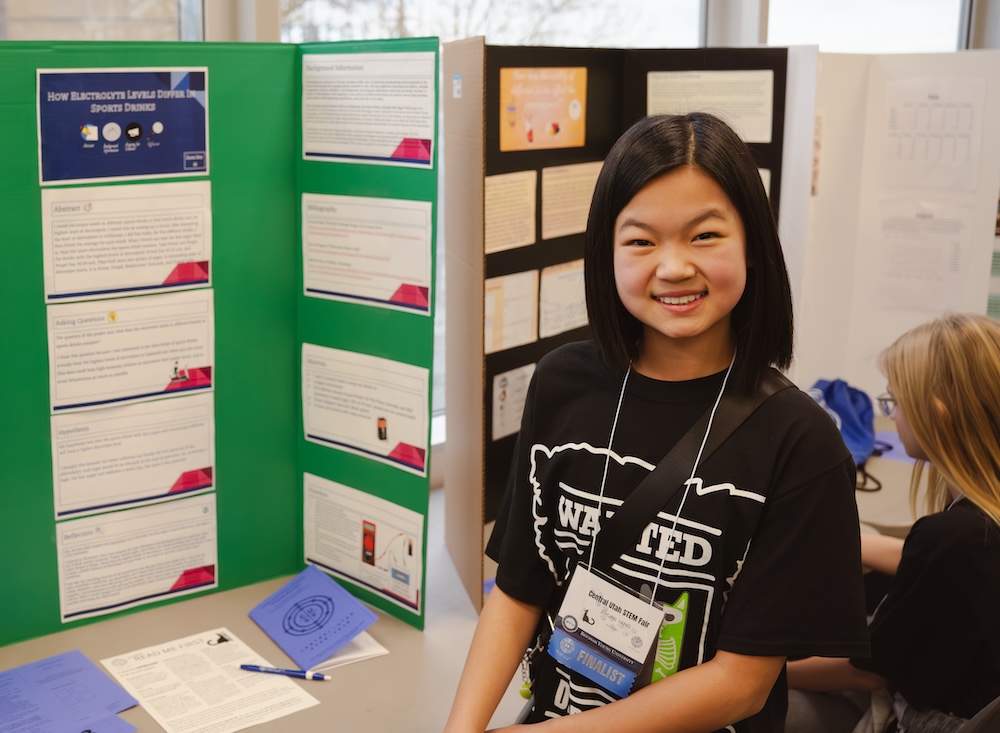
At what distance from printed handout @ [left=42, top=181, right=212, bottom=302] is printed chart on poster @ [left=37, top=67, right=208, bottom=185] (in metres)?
0.03

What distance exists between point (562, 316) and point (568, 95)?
44 cm

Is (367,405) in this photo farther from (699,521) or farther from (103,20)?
(103,20)

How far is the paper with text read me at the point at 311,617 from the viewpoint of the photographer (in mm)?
1776

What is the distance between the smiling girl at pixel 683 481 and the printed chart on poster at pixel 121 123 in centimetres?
84

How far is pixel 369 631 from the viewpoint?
188cm

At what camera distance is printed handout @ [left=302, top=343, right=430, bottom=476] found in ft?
5.88

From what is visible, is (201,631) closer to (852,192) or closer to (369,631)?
(369,631)

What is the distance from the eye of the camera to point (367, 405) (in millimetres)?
1870

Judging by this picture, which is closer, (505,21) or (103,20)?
(103,20)

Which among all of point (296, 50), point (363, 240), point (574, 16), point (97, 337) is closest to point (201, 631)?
point (97, 337)

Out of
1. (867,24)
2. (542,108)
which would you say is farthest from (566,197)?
(867,24)

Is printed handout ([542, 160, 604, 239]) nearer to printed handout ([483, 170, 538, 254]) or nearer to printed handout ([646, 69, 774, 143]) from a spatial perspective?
printed handout ([483, 170, 538, 254])

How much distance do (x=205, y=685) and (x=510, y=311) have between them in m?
0.84

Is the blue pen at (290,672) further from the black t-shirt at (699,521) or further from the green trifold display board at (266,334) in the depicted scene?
the black t-shirt at (699,521)
